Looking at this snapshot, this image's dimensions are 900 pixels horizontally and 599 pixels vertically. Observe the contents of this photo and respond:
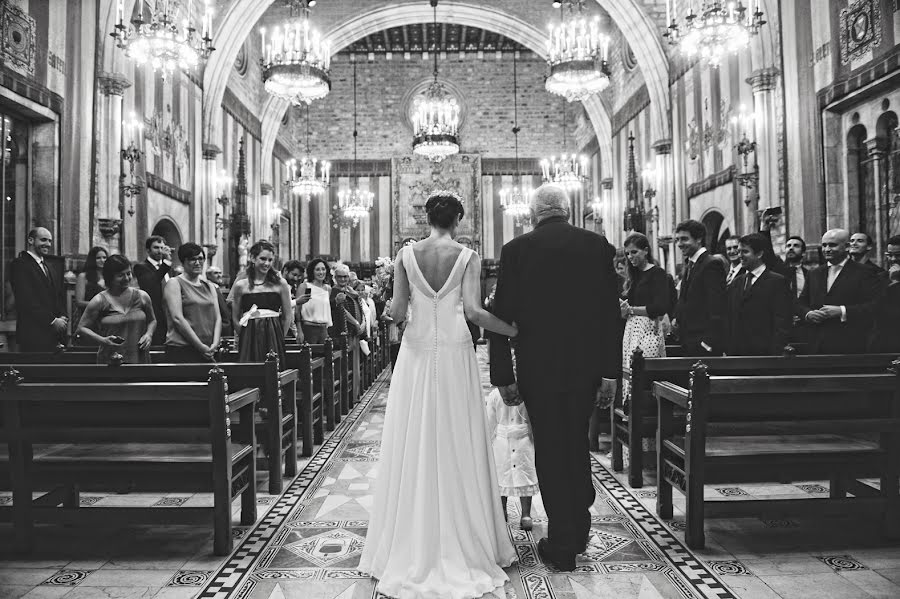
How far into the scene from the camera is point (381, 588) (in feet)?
9.05

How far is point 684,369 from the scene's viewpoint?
4375 mm

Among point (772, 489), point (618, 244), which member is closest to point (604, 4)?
point (618, 244)

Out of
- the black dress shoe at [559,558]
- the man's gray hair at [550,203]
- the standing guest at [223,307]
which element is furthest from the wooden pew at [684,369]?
the standing guest at [223,307]

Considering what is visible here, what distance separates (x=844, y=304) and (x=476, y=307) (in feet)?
12.3

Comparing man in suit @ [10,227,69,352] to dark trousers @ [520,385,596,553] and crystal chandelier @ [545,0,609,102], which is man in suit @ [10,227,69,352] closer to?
dark trousers @ [520,385,596,553]

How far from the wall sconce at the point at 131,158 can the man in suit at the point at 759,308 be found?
8174mm

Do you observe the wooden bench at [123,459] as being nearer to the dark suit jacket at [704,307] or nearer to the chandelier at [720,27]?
the dark suit jacket at [704,307]

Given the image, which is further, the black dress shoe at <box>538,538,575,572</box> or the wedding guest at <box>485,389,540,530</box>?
the wedding guest at <box>485,389,540,530</box>

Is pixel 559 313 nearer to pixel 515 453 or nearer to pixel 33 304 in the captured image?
pixel 515 453

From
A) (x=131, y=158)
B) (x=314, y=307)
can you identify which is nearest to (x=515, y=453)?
(x=314, y=307)

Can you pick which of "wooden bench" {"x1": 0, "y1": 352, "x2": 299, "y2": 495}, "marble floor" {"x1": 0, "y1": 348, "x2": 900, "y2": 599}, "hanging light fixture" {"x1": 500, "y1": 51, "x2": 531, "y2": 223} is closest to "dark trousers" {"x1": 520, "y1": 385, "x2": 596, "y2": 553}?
"marble floor" {"x1": 0, "y1": 348, "x2": 900, "y2": 599}

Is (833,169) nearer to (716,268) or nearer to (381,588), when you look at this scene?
(716,268)

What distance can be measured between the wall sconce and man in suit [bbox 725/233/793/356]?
26.8ft

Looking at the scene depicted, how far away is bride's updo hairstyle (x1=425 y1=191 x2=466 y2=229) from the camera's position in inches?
121
